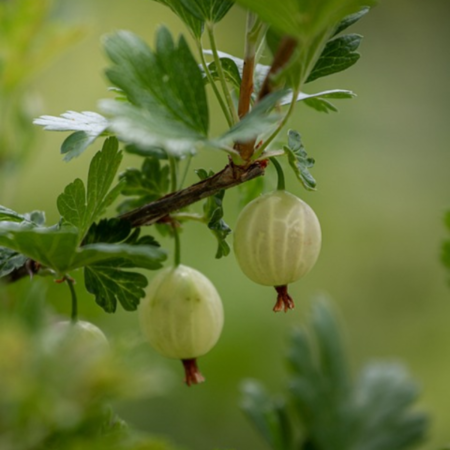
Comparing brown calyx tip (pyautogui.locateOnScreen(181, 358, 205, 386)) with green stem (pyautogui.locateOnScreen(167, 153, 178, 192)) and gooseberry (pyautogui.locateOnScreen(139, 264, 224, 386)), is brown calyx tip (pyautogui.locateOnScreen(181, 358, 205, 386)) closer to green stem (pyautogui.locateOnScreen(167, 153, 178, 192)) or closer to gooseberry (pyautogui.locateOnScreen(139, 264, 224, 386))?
gooseberry (pyautogui.locateOnScreen(139, 264, 224, 386))

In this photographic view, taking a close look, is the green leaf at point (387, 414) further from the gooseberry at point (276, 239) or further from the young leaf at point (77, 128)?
the young leaf at point (77, 128)

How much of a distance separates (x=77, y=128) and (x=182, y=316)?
192mm

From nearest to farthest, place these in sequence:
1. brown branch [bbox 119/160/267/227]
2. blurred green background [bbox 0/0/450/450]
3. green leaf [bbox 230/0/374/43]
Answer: green leaf [bbox 230/0/374/43]
brown branch [bbox 119/160/267/227]
blurred green background [bbox 0/0/450/450]

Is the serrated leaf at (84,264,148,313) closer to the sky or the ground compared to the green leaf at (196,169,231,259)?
closer to the ground

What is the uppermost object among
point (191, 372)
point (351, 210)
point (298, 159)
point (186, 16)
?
point (351, 210)

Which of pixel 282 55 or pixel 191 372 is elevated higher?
pixel 282 55

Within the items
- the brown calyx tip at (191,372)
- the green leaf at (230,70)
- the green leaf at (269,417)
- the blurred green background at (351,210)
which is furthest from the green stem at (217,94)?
the blurred green background at (351,210)

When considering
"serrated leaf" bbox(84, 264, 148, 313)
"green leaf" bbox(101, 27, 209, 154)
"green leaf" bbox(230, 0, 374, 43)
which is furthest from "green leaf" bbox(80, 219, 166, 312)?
"green leaf" bbox(230, 0, 374, 43)

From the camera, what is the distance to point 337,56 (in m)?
0.65

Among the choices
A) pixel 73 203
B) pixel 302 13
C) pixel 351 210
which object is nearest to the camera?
pixel 302 13

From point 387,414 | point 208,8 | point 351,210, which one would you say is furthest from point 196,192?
point 351,210

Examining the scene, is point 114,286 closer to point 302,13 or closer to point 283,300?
point 283,300

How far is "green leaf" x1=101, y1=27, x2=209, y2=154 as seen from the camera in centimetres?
56

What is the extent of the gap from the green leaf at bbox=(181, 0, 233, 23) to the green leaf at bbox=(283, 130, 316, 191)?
4.5 inches
